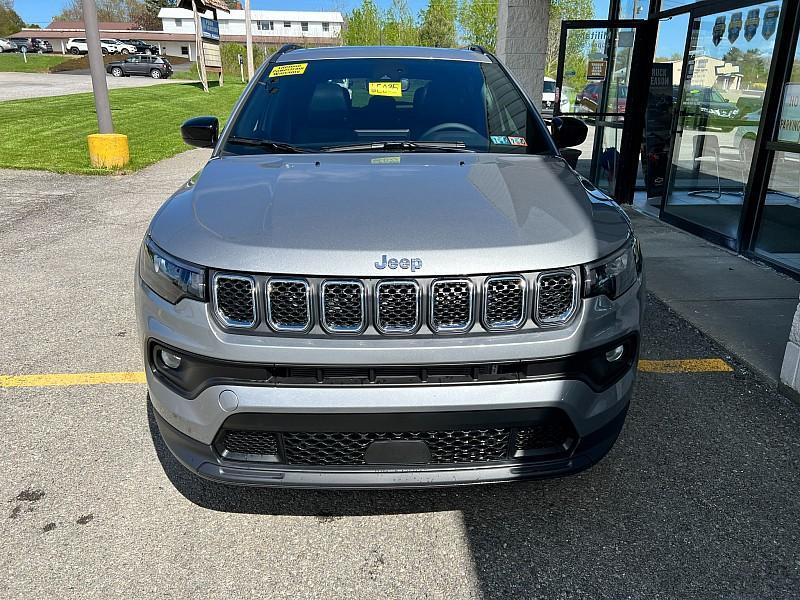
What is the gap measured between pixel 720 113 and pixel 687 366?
448cm

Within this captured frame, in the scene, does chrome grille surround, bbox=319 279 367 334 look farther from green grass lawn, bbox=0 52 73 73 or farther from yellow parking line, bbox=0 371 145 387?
green grass lawn, bbox=0 52 73 73

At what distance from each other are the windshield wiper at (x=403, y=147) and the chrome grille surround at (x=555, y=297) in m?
1.29

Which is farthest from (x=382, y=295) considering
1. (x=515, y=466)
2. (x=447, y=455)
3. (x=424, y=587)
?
(x=424, y=587)

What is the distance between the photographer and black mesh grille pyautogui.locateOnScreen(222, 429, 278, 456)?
2150 mm

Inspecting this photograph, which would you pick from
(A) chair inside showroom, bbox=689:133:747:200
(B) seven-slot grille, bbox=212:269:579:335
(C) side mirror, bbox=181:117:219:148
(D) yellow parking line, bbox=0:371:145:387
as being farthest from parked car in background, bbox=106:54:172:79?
(B) seven-slot grille, bbox=212:269:579:335

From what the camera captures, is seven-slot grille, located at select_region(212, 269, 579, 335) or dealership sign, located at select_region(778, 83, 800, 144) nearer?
seven-slot grille, located at select_region(212, 269, 579, 335)

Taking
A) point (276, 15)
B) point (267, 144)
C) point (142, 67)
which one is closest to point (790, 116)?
point (267, 144)

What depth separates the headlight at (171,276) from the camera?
2119mm

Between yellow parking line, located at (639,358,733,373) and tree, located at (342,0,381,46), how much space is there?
40352mm

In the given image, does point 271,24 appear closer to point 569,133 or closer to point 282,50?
point 282,50

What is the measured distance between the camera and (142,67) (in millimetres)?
45500

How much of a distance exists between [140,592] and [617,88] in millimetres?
8522

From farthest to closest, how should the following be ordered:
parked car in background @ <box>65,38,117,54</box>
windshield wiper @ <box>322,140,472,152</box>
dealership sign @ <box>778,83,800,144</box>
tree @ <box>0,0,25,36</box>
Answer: tree @ <box>0,0,25,36</box>
parked car in background @ <box>65,38,117,54</box>
dealership sign @ <box>778,83,800,144</box>
windshield wiper @ <box>322,140,472,152</box>

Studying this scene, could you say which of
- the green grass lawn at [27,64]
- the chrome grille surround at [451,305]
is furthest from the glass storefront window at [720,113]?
the green grass lawn at [27,64]
